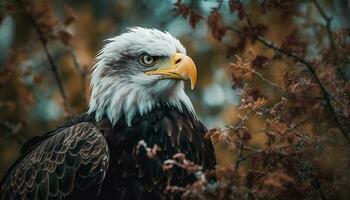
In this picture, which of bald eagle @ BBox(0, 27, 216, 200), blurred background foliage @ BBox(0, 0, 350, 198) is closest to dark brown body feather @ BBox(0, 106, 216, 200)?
bald eagle @ BBox(0, 27, 216, 200)

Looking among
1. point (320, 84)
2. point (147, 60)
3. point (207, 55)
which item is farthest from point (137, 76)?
point (207, 55)

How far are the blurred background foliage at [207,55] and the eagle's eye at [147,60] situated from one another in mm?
505

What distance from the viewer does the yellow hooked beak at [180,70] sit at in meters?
6.63

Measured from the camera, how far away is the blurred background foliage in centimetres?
472

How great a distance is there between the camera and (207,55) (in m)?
11.6

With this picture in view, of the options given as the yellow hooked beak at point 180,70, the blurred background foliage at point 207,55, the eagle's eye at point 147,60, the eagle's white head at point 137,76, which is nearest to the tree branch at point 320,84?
the blurred background foliage at point 207,55

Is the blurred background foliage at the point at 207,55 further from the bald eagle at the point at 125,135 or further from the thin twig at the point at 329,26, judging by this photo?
the bald eagle at the point at 125,135

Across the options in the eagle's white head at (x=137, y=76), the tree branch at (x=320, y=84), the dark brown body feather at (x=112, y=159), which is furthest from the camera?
the eagle's white head at (x=137, y=76)

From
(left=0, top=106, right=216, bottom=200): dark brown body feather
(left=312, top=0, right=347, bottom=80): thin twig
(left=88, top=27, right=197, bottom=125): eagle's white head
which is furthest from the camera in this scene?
(left=88, top=27, right=197, bottom=125): eagle's white head

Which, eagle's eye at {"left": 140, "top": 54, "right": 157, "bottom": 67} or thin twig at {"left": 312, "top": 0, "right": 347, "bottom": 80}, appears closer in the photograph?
thin twig at {"left": 312, "top": 0, "right": 347, "bottom": 80}

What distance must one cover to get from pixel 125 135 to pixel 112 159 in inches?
10.2

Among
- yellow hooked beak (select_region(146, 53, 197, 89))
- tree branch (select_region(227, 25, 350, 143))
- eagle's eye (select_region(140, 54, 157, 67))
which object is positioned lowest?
tree branch (select_region(227, 25, 350, 143))

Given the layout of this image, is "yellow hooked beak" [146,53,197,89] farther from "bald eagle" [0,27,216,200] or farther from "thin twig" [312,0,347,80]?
"thin twig" [312,0,347,80]

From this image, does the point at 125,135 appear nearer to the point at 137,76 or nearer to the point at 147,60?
the point at 137,76
